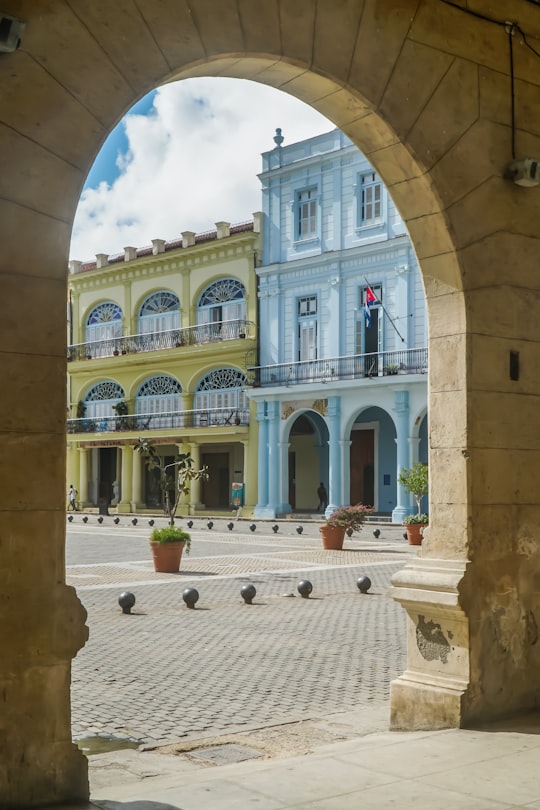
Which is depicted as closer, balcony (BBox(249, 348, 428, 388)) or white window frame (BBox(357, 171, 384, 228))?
balcony (BBox(249, 348, 428, 388))

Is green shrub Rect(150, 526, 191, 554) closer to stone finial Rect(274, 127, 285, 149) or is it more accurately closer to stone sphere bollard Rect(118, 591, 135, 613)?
stone sphere bollard Rect(118, 591, 135, 613)

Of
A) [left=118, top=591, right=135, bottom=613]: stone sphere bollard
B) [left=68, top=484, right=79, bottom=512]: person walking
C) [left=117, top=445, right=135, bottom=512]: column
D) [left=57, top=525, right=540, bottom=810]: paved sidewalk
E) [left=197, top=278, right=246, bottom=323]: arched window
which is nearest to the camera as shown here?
[left=57, top=525, right=540, bottom=810]: paved sidewalk

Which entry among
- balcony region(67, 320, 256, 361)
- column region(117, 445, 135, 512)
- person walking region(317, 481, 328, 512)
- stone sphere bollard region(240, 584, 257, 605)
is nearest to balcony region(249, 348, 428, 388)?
balcony region(67, 320, 256, 361)

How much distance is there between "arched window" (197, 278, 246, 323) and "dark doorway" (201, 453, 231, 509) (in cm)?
609

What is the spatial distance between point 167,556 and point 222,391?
2112cm

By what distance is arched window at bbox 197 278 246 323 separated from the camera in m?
Answer: 37.4

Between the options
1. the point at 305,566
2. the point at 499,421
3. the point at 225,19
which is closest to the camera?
the point at 225,19

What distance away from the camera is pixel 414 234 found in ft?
19.7

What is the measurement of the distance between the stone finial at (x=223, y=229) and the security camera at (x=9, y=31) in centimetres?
3414

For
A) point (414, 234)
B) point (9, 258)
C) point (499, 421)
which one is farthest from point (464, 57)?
point (9, 258)

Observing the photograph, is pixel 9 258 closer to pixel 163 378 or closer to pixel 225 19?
pixel 225 19

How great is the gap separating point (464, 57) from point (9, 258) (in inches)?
136

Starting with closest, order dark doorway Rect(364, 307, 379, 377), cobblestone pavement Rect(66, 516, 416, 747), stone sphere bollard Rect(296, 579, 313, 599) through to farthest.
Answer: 1. cobblestone pavement Rect(66, 516, 416, 747)
2. stone sphere bollard Rect(296, 579, 313, 599)
3. dark doorway Rect(364, 307, 379, 377)

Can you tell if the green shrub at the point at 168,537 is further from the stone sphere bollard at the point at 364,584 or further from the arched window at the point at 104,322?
the arched window at the point at 104,322
